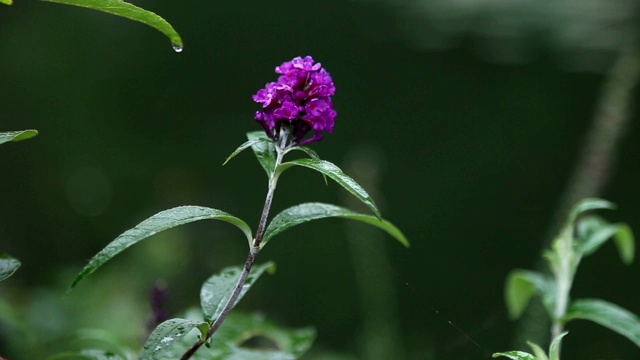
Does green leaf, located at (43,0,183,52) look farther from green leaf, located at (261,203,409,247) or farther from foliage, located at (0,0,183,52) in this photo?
green leaf, located at (261,203,409,247)

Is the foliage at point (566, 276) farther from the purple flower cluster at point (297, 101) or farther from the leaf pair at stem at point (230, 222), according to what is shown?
the purple flower cluster at point (297, 101)

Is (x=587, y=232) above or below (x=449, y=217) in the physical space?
above

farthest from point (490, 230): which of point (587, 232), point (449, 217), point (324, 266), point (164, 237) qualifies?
point (587, 232)

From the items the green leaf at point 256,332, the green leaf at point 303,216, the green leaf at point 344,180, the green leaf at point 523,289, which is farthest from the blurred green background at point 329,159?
the green leaf at point 344,180

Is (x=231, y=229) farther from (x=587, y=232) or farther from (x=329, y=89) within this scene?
(x=329, y=89)

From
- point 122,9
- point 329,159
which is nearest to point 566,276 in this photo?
point 122,9

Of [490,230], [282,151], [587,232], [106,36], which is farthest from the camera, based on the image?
[106,36]

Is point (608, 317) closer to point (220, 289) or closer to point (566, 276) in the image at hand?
point (566, 276)
